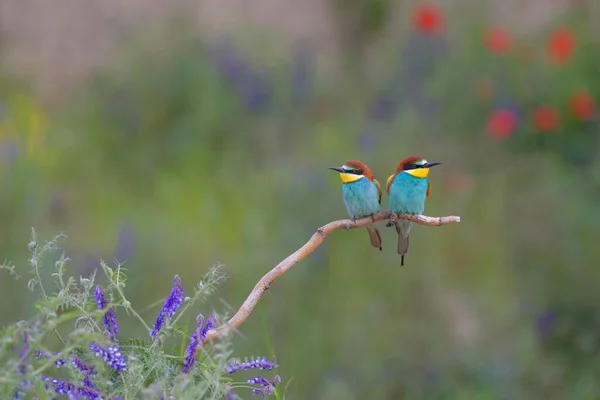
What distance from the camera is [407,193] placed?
1.99m

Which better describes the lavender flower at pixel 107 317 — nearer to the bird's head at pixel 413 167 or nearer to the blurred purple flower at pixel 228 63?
the bird's head at pixel 413 167

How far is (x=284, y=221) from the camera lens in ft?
12.2

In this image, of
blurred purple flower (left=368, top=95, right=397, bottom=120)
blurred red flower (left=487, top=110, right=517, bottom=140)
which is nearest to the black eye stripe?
blurred red flower (left=487, top=110, right=517, bottom=140)

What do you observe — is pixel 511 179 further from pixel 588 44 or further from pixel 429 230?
pixel 588 44

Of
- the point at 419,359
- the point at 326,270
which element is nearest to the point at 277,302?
the point at 326,270

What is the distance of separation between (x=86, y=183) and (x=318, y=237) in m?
3.13

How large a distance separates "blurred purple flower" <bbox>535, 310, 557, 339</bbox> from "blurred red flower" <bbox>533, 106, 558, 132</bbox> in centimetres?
91

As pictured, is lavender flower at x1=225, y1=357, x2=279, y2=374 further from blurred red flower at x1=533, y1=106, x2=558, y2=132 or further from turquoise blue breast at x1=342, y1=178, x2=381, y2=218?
blurred red flower at x1=533, y1=106, x2=558, y2=132

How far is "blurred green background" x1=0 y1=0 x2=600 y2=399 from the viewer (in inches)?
137

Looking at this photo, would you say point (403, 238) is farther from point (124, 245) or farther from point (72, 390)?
point (124, 245)

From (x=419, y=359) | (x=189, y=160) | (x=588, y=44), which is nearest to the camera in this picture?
(x=419, y=359)

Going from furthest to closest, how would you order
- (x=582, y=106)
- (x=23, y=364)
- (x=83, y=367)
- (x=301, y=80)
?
(x=301, y=80) → (x=582, y=106) → (x=83, y=367) → (x=23, y=364)

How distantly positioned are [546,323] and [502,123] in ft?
3.02

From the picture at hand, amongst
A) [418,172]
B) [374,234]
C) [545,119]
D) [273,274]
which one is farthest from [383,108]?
[273,274]
